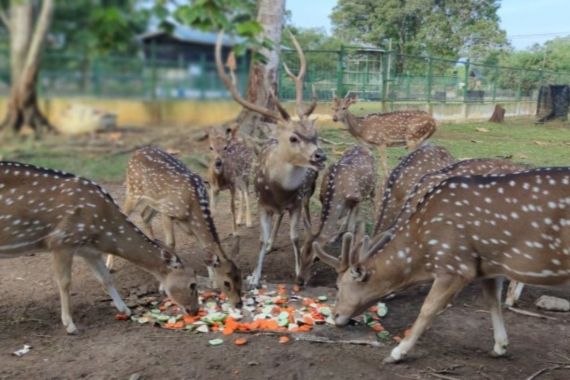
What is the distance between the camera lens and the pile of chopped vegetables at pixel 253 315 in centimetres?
476

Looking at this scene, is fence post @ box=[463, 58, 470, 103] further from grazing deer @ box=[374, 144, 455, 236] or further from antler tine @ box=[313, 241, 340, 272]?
antler tine @ box=[313, 241, 340, 272]

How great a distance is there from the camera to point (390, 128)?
12.6m

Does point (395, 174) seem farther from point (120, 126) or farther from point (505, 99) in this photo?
point (505, 99)

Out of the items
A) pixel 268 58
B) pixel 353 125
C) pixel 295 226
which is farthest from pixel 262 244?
pixel 353 125

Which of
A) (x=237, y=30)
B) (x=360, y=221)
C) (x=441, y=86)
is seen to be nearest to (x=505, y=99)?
(x=441, y=86)

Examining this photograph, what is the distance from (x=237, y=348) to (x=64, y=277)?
1460 mm

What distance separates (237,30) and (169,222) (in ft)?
16.5

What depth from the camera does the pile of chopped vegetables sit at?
4758mm

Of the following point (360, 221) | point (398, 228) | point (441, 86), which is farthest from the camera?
point (441, 86)

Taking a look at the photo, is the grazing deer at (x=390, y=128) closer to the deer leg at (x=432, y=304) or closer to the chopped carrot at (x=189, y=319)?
the chopped carrot at (x=189, y=319)

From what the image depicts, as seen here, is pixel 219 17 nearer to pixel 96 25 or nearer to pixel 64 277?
pixel 96 25

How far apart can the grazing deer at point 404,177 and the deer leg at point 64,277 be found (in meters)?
2.71

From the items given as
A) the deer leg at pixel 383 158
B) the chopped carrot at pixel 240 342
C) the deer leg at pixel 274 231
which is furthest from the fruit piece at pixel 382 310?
the deer leg at pixel 383 158

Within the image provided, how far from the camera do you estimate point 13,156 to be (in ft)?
4.17
